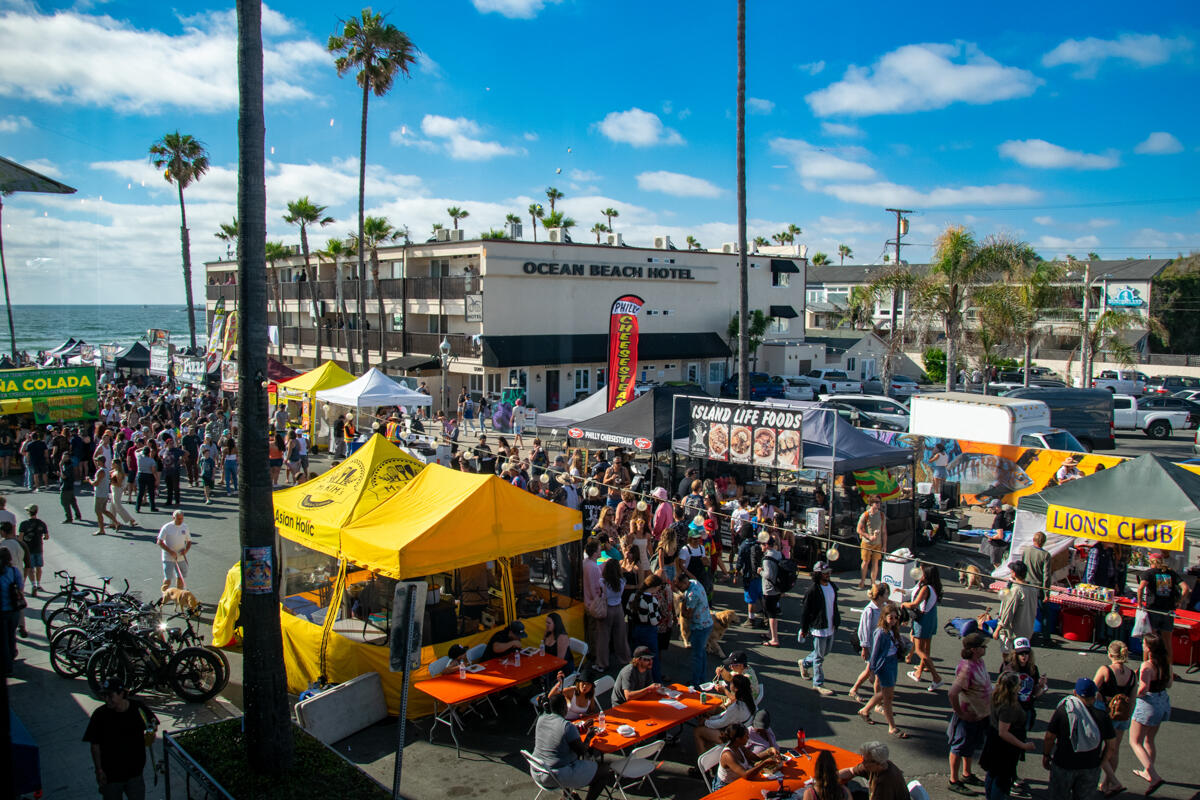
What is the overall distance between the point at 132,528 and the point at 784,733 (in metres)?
13.7

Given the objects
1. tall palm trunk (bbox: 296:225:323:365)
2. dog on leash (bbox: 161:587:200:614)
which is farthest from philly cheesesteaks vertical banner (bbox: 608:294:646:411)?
tall palm trunk (bbox: 296:225:323:365)

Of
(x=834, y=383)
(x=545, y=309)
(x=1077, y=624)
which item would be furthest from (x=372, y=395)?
(x=834, y=383)

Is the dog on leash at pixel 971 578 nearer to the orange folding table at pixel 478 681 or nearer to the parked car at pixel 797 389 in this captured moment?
the orange folding table at pixel 478 681

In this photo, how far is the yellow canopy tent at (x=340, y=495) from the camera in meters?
8.95

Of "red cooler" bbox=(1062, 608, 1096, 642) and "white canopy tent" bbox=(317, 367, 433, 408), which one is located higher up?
"white canopy tent" bbox=(317, 367, 433, 408)

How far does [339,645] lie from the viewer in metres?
8.40

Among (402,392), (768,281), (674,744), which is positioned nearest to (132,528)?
(402,392)

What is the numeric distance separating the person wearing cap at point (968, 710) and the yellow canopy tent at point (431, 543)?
14.3 feet

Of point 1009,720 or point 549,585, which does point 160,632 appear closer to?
point 549,585

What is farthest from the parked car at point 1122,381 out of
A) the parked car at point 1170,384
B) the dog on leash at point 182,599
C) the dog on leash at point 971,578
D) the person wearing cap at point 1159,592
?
the dog on leash at point 182,599

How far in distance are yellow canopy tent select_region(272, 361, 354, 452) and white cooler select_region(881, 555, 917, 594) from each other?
1784 centimetres

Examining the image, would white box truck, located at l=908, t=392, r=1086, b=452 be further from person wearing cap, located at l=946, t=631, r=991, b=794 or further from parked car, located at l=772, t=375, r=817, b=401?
parked car, located at l=772, t=375, r=817, b=401

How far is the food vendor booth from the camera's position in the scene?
33.4 ft

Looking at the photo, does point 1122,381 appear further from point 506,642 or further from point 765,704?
point 506,642
